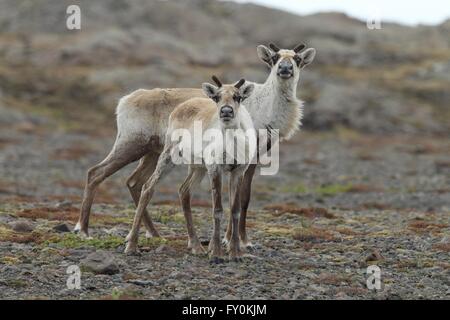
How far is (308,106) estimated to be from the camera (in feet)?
219

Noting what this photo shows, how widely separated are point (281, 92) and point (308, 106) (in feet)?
167

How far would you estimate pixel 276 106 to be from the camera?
16.3 m

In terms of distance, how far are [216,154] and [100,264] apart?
2867mm

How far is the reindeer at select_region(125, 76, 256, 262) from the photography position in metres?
13.9

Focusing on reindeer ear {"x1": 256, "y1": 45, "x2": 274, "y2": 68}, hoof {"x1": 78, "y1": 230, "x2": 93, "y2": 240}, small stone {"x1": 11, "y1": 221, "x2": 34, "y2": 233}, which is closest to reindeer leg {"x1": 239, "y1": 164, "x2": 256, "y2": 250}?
reindeer ear {"x1": 256, "y1": 45, "x2": 274, "y2": 68}

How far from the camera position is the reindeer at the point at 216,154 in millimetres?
13859

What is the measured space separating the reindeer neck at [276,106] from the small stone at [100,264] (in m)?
4.62

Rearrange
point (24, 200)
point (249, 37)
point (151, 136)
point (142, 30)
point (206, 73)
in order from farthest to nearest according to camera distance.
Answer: point (249, 37)
point (142, 30)
point (206, 73)
point (24, 200)
point (151, 136)

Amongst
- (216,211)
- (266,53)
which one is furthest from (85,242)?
(266,53)

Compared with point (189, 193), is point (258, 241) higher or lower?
lower

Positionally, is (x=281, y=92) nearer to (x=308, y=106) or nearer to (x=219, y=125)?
(x=219, y=125)

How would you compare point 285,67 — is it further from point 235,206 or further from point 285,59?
point 235,206

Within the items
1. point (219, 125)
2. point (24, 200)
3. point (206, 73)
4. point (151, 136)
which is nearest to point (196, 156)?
point (219, 125)

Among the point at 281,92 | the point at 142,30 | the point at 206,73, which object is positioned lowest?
the point at 281,92
